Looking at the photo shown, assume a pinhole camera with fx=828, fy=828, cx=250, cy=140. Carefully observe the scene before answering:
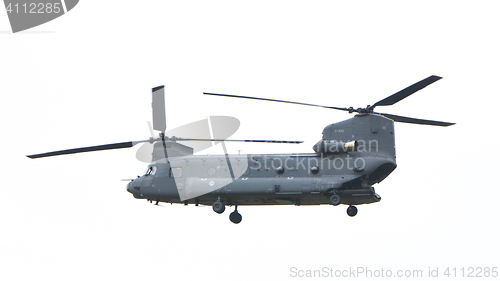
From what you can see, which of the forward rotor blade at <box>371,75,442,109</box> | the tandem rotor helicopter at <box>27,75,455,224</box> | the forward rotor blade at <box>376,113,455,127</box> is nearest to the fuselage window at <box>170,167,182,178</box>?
the tandem rotor helicopter at <box>27,75,455,224</box>

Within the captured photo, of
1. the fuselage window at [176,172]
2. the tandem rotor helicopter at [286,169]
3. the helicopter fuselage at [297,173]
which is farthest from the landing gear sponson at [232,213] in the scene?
the fuselage window at [176,172]

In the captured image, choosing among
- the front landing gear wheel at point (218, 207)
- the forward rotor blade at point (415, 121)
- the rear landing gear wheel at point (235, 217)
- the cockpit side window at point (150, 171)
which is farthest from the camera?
the cockpit side window at point (150, 171)

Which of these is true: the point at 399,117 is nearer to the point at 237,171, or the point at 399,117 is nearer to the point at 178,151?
the point at 237,171

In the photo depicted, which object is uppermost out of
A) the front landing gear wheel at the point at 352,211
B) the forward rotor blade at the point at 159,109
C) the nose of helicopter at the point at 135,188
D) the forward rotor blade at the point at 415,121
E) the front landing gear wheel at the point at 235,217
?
the forward rotor blade at the point at 159,109

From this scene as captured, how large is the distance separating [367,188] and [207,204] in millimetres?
7246

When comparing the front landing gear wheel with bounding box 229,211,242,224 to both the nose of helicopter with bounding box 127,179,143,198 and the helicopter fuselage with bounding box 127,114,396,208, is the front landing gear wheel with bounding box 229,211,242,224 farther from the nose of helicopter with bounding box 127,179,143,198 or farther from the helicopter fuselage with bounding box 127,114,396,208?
the nose of helicopter with bounding box 127,179,143,198

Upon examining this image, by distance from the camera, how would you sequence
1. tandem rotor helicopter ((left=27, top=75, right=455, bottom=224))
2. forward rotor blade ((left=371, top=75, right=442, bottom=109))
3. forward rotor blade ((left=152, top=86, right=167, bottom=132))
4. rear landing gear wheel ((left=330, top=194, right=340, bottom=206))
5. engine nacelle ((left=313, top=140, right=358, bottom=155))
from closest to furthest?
forward rotor blade ((left=371, top=75, right=442, bottom=109)) < rear landing gear wheel ((left=330, top=194, right=340, bottom=206)) < tandem rotor helicopter ((left=27, top=75, right=455, bottom=224)) < engine nacelle ((left=313, top=140, right=358, bottom=155)) < forward rotor blade ((left=152, top=86, right=167, bottom=132))

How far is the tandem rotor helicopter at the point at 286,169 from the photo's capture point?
107 feet

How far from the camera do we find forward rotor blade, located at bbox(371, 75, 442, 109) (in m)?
30.1

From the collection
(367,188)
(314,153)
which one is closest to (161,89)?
(314,153)

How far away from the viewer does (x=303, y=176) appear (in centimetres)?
3344

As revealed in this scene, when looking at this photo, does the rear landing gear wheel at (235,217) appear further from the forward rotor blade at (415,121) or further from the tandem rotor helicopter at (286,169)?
the forward rotor blade at (415,121)

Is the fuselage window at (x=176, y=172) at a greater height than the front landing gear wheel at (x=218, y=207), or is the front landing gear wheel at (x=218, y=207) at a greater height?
the fuselage window at (x=176, y=172)

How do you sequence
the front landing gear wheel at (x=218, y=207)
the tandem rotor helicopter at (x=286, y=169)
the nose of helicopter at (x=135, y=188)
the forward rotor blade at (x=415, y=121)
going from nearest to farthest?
the tandem rotor helicopter at (x=286, y=169) → the forward rotor blade at (x=415, y=121) → the front landing gear wheel at (x=218, y=207) → the nose of helicopter at (x=135, y=188)
